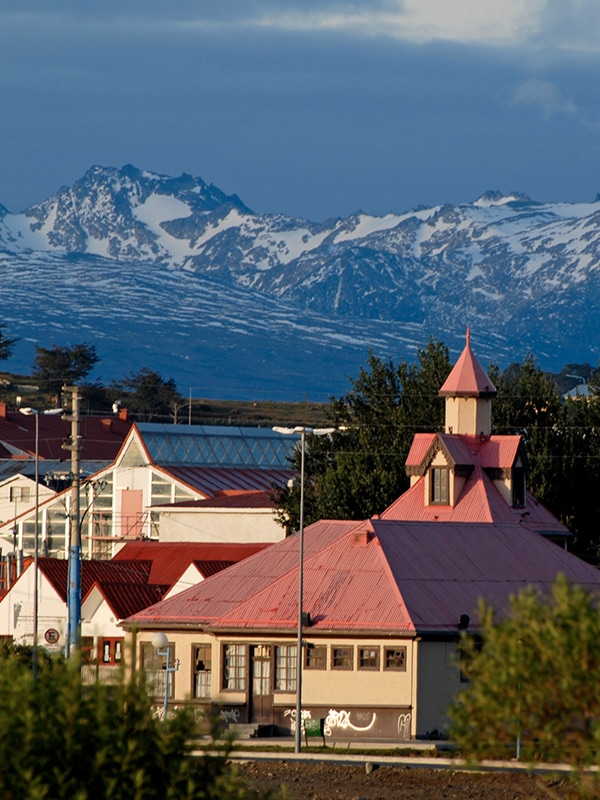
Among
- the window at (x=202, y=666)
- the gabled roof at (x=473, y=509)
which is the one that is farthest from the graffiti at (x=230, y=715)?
the gabled roof at (x=473, y=509)

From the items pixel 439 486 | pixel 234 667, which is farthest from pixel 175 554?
pixel 234 667

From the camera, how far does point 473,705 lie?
22.0 meters

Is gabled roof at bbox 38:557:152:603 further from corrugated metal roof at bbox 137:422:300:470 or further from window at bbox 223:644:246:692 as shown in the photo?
corrugated metal roof at bbox 137:422:300:470

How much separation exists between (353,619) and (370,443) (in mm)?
34420

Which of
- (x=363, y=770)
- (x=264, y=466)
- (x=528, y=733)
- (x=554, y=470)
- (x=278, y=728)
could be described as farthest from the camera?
(x=264, y=466)

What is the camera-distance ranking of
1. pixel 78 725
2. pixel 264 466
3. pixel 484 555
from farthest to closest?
pixel 264 466 < pixel 484 555 < pixel 78 725

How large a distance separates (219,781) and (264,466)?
96120 millimetres

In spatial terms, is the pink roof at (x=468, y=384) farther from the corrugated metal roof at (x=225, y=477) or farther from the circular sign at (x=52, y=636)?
the corrugated metal roof at (x=225, y=477)

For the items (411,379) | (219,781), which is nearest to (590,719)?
(219,781)

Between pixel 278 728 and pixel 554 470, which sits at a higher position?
pixel 554 470

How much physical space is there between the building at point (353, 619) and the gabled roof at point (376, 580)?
1.9 inches

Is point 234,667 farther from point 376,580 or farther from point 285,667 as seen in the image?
point 376,580

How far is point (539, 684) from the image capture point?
21.2 metres

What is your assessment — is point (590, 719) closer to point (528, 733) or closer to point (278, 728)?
point (528, 733)
